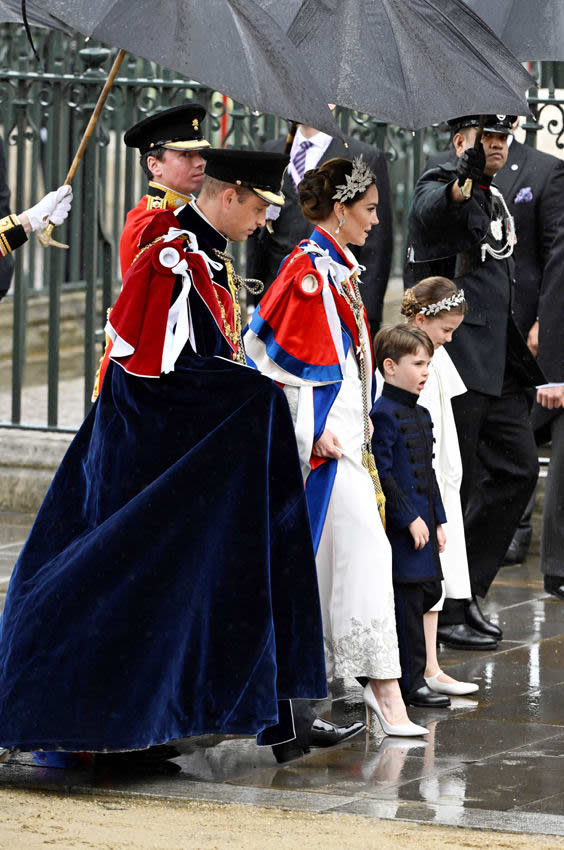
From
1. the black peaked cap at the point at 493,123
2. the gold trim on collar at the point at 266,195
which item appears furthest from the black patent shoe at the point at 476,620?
the gold trim on collar at the point at 266,195

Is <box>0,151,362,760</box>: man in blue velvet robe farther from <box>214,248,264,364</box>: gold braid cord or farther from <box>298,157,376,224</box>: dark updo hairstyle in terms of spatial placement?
<box>298,157,376,224</box>: dark updo hairstyle

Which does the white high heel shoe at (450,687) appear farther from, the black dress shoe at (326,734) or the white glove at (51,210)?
the white glove at (51,210)

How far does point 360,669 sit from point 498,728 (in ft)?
A: 1.73

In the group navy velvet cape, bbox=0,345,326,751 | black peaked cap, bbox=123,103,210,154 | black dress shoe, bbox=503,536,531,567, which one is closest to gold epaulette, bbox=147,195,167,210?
black peaked cap, bbox=123,103,210,154

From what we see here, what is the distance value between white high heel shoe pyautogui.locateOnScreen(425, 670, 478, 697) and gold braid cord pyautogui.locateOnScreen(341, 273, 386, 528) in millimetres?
700

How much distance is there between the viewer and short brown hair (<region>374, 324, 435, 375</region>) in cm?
631

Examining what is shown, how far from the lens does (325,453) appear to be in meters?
6.00

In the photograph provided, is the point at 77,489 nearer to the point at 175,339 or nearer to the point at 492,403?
the point at 175,339

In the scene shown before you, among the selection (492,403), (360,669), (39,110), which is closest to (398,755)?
(360,669)

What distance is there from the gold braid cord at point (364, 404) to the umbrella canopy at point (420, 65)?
0.63 metres

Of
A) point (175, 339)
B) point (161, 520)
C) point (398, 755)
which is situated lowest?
point (398, 755)

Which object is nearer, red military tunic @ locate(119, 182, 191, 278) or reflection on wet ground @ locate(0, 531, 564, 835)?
reflection on wet ground @ locate(0, 531, 564, 835)

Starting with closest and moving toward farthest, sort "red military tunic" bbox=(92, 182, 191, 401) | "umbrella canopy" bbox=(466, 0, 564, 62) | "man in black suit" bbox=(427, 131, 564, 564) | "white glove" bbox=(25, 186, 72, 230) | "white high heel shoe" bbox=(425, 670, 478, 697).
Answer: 1. "white glove" bbox=(25, 186, 72, 230)
2. "red military tunic" bbox=(92, 182, 191, 401)
3. "white high heel shoe" bbox=(425, 670, 478, 697)
4. "umbrella canopy" bbox=(466, 0, 564, 62)
5. "man in black suit" bbox=(427, 131, 564, 564)

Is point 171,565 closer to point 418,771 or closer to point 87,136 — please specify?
point 418,771
